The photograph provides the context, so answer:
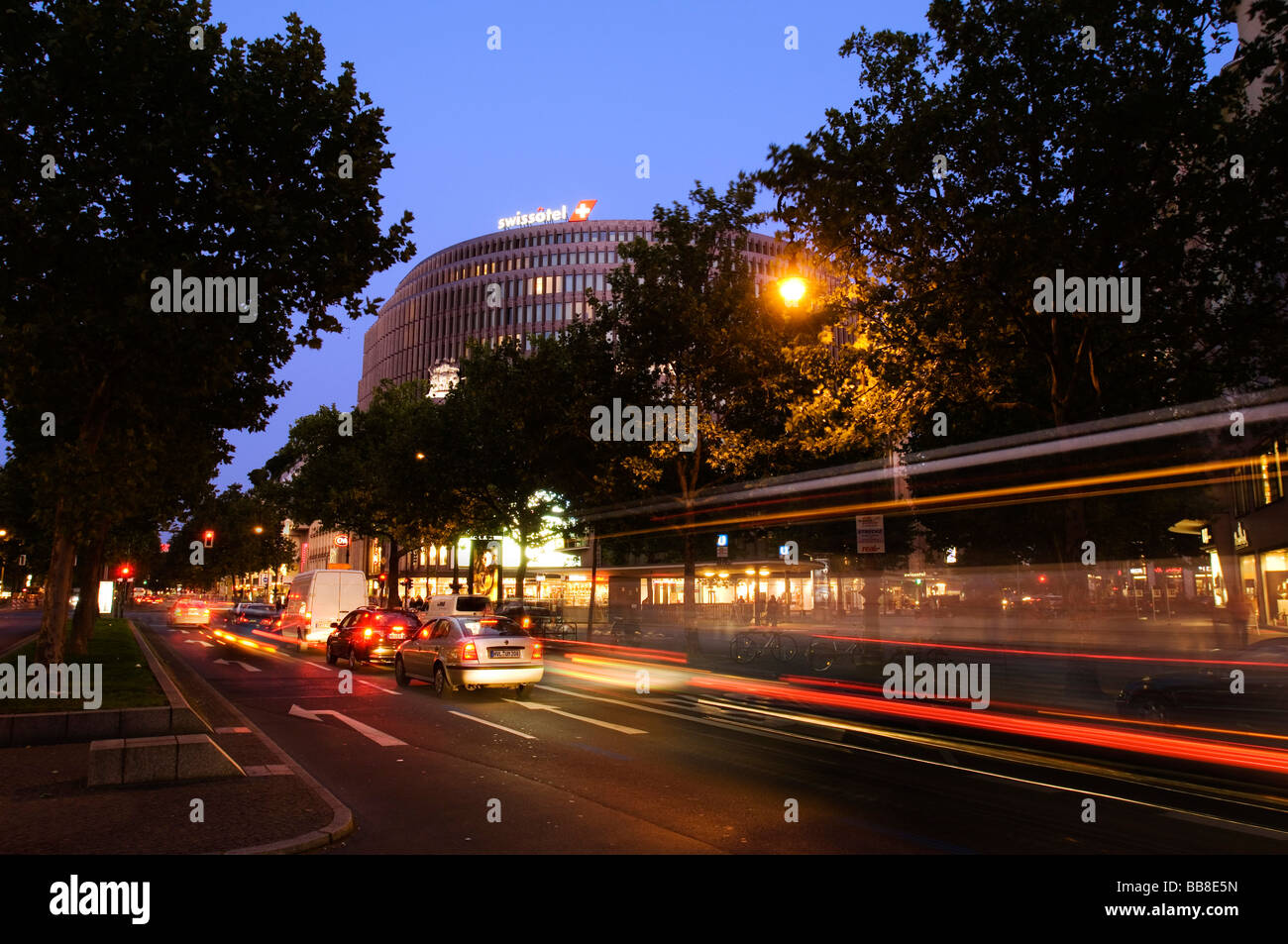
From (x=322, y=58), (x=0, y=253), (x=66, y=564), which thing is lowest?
(x=66, y=564)

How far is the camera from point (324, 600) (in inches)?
1288

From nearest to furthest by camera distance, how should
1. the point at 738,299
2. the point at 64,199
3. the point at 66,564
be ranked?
the point at 64,199
the point at 66,564
the point at 738,299

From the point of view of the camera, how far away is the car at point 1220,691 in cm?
1104

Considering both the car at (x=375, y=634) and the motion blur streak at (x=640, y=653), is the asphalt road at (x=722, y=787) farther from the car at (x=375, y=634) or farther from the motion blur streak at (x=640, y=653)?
the motion blur streak at (x=640, y=653)

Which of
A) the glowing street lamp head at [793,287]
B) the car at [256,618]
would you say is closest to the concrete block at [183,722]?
the glowing street lamp head at [793,287]

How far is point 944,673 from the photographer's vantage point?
18.0 metres

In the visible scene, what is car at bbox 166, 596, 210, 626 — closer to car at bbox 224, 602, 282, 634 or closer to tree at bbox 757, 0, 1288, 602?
car at bbox 224, 602, 282, 634

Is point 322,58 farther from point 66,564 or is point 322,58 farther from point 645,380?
point 645,380

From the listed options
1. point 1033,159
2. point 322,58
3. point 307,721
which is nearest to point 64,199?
point 322,58

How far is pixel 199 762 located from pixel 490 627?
8660 mm

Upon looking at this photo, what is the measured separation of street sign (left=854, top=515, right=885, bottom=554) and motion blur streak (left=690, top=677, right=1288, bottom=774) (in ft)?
9.51

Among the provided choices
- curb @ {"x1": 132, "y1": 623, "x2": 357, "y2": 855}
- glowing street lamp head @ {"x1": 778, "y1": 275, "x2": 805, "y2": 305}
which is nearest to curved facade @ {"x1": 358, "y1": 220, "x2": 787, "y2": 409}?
glowing street lamp head @ {"x1": 778, "y1": 275, "x2": 805, "y2": 305}

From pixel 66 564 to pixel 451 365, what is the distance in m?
94.4
